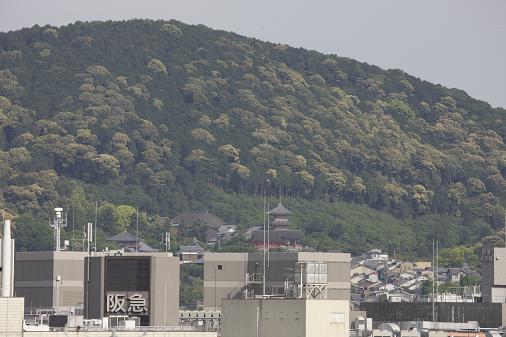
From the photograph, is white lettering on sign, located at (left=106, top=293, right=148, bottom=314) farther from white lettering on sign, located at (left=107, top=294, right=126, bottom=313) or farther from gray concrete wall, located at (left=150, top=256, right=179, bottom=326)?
gray concrete wall, located at (left=150, top=256, right=179, bottom=326)

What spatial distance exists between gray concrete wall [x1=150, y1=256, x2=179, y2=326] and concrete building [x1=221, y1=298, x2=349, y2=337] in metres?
44.8

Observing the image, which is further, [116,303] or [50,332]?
[116,303]

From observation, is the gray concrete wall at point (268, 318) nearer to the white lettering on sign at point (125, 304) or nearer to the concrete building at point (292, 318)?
the concrete building at point (292, 318)

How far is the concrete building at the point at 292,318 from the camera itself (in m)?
119

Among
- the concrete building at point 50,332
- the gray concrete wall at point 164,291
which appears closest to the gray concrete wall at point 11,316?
the concrete building at point 50,332

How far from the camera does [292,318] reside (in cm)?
11894

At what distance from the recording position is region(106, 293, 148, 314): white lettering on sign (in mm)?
154750

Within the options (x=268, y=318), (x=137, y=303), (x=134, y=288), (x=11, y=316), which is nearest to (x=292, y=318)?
(x=268, y=318)

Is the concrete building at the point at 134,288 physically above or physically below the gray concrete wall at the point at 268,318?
above

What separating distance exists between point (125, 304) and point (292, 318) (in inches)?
1533

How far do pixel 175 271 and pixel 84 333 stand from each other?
78082 mm

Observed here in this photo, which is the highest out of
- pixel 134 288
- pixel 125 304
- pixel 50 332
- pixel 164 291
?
pixel 164 291

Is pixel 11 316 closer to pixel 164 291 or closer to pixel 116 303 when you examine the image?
pixel 116 303

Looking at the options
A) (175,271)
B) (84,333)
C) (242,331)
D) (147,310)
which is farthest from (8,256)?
(175,271)
